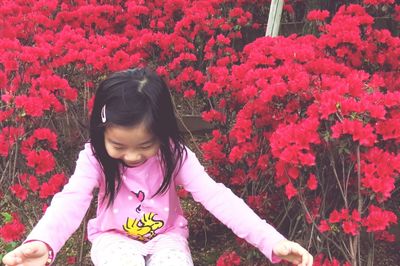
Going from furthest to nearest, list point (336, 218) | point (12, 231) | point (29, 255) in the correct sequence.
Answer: point (12, 231) → point (336, 218) → point (29, 255)

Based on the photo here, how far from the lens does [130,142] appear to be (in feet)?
5.82

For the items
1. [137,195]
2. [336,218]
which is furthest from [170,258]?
[336,218]

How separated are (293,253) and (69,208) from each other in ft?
2.45

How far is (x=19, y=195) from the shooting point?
2.48 metres

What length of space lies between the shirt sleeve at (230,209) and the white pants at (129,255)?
0.20m

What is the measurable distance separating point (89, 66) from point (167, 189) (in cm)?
101

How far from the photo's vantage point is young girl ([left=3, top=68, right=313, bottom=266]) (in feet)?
5.75

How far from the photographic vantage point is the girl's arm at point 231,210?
1.82 metres

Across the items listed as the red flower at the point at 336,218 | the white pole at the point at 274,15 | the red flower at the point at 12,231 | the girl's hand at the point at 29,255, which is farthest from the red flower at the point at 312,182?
the white pole at the point at 274,15

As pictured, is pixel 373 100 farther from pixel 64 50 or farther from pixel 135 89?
pixel 64 50

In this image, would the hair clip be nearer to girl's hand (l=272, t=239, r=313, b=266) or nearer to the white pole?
girl's hand (l=272, t=239, r=313, b=266)

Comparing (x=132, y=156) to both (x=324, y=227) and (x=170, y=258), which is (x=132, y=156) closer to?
(x=170, y=258)

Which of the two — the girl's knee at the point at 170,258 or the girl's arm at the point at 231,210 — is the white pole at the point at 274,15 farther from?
the girl's knee at the point at 170,258

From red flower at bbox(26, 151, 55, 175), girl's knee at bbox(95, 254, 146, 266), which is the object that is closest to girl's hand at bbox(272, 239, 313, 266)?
girl's knee at bbox(95, 254, 146, 266)
